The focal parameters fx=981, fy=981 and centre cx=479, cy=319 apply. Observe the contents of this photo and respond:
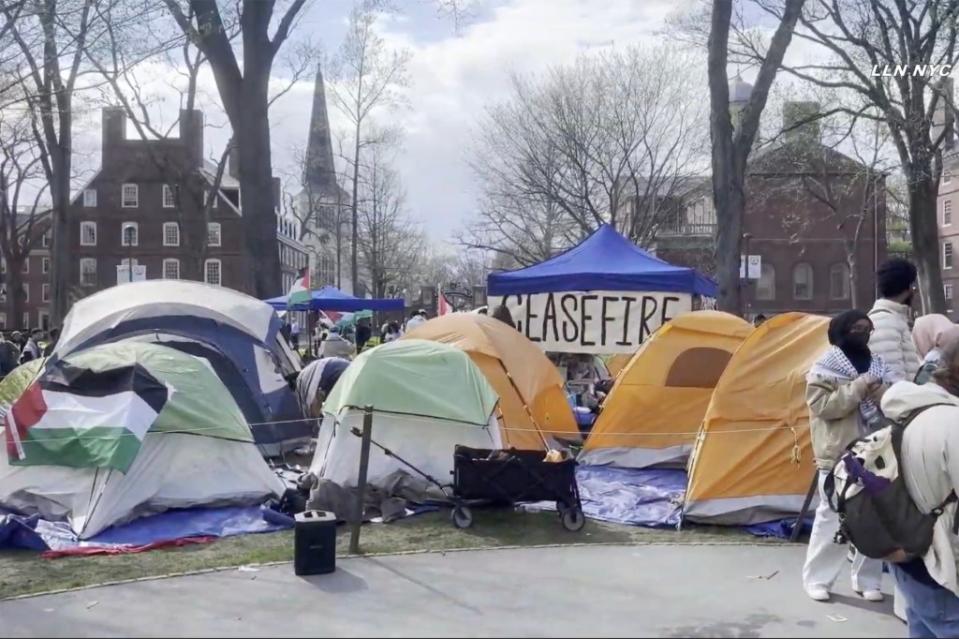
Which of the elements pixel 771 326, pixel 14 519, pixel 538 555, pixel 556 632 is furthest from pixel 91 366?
pixel 771 326

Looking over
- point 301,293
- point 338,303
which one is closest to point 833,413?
point 301,293

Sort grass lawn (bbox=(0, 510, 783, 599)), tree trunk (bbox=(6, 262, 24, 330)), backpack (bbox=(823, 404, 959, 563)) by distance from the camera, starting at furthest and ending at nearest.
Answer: tree trunk (bbox=(6, 262, 24, 330))
grass lawn (bbox=(0, 510, 783, 599))
backpack (bbox=(823, 404, 959, 563))

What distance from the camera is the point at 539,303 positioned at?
13445 mm

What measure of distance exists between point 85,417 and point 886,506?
729 cm

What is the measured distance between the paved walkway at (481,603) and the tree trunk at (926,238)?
18434mm

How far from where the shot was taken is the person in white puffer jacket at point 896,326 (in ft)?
21.6

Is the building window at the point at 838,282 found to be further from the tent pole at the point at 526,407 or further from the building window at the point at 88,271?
the tent pole at the point at 526,407

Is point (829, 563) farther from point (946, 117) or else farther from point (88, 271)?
point (88, 271)

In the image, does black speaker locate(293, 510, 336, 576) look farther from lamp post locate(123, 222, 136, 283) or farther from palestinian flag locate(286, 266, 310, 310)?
lamp post locate(123, 222, 136, 283)

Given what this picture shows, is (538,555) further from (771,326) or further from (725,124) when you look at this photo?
(725,124)

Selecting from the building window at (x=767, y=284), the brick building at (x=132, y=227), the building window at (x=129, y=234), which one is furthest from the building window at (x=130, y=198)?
the building window at (x=767, y=284)

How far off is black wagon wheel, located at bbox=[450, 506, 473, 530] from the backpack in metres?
4.78

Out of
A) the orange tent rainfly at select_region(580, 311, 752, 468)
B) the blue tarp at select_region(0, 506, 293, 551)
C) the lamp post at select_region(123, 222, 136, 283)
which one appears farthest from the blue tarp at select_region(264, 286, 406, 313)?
the lamp post at select_region(123, 222, 136, 283)

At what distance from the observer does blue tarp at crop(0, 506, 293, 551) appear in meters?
8.23
